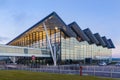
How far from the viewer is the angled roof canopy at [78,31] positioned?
83.0 meters

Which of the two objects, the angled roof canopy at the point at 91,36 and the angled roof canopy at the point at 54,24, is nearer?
the angled roof canopy at the point at 54,24

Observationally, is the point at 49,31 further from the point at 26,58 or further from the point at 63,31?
the point at 26,58

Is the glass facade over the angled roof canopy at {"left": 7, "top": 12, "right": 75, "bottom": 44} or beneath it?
beneath

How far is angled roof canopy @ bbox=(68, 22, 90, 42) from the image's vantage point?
83012mm

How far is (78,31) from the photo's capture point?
8675 cm

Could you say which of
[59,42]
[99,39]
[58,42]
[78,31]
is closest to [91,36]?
[99,39]

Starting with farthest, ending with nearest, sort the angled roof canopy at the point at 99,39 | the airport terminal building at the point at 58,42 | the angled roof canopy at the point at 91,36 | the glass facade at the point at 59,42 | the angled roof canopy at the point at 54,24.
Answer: the angled roof canopy at the point at 99,39, the angled roof canopy at the point at 91,36, the glass facade at the point at 59,42, the airport terminal building at the point at 58,42, the angled roof canopy at the point at 54,24

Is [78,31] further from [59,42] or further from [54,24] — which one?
[54,24]

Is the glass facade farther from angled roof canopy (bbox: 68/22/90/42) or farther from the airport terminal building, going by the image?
angled roof canopy (bbox: 68/22/90/42)

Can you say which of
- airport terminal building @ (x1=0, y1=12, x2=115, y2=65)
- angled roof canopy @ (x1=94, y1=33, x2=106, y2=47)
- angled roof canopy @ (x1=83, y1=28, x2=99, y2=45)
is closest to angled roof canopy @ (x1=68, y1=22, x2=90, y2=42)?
airport terminal building @ (x1=0, y1=12, x2=115, y2=65)

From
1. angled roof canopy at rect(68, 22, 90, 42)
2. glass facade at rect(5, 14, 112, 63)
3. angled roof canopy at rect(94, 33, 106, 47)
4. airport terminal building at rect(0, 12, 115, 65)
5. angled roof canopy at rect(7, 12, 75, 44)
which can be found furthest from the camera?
angled roof canopy at rect(94, 33, 106, 47)

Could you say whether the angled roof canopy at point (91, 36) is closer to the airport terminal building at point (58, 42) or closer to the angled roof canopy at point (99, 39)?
the airport terminal building at point (58, 42)

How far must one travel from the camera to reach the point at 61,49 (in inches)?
3216

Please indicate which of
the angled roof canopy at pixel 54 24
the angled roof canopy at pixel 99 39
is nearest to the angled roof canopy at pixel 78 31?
the angled roof canopy at pixel 54 24
